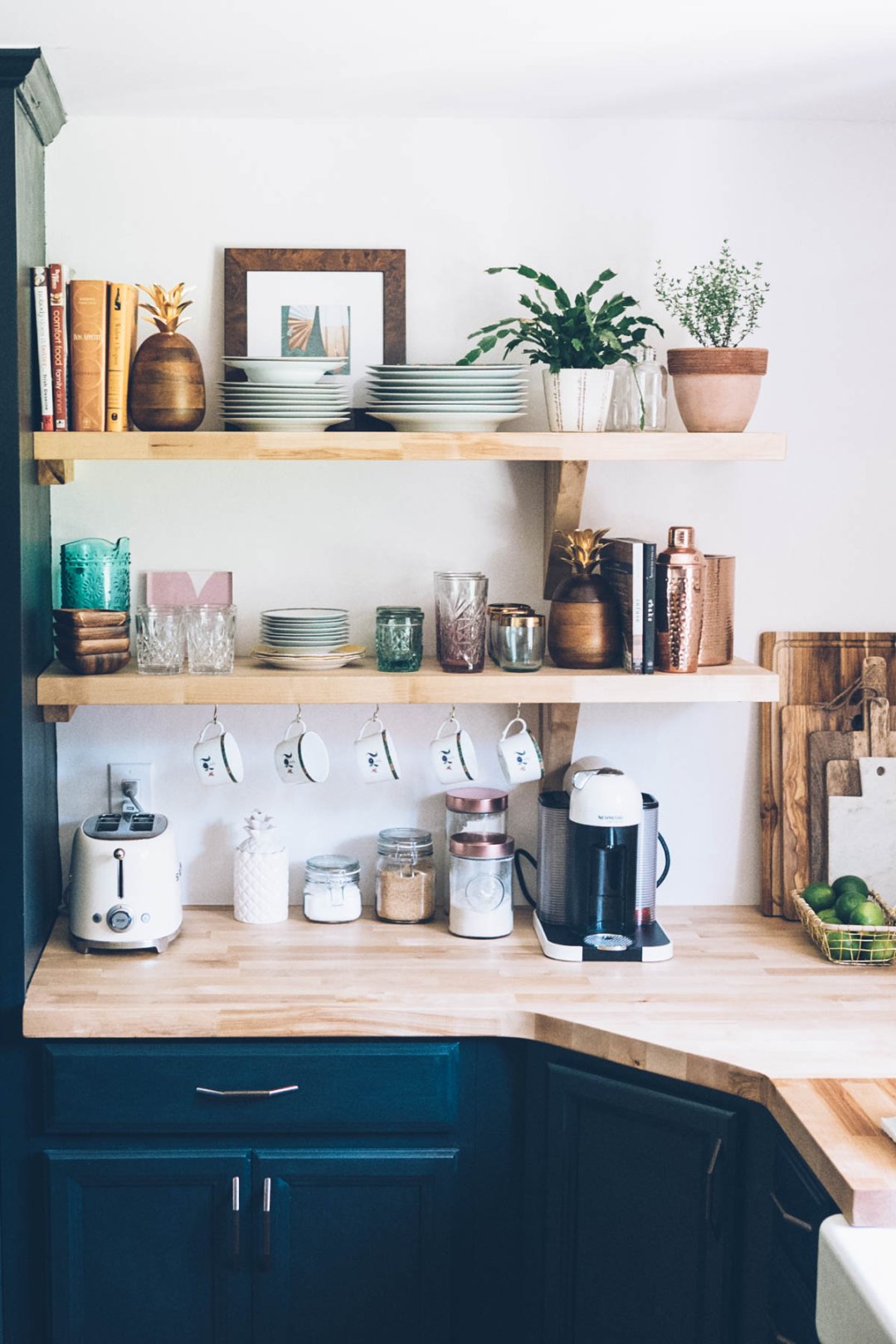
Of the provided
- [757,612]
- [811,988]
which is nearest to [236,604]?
[757,612]

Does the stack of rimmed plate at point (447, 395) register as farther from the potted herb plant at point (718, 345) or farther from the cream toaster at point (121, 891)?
the cream toaster at point (121, 891)

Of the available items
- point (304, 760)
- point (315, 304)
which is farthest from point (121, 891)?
point (315, 304)

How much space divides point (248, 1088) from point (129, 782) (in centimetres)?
70

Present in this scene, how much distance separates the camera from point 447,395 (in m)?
2.34

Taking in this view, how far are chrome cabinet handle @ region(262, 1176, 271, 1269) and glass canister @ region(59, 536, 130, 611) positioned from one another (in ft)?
3.30

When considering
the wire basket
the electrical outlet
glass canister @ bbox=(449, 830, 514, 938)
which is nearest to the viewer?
the wire basket

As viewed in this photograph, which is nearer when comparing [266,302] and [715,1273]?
[715,1273]

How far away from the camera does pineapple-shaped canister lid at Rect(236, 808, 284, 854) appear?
8.45 ft

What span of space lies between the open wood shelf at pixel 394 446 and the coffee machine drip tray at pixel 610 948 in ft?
2.72

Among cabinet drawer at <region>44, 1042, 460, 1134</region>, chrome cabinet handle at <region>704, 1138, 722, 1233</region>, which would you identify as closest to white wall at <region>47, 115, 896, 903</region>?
cabinet drawer at <region>44, 1042, 460, 1134</region>

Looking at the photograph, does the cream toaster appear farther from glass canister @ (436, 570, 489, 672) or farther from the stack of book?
the stack of book

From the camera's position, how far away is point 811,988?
90.1 inches

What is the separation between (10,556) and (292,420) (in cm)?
51

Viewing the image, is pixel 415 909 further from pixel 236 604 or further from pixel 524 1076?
pixel 236 604
